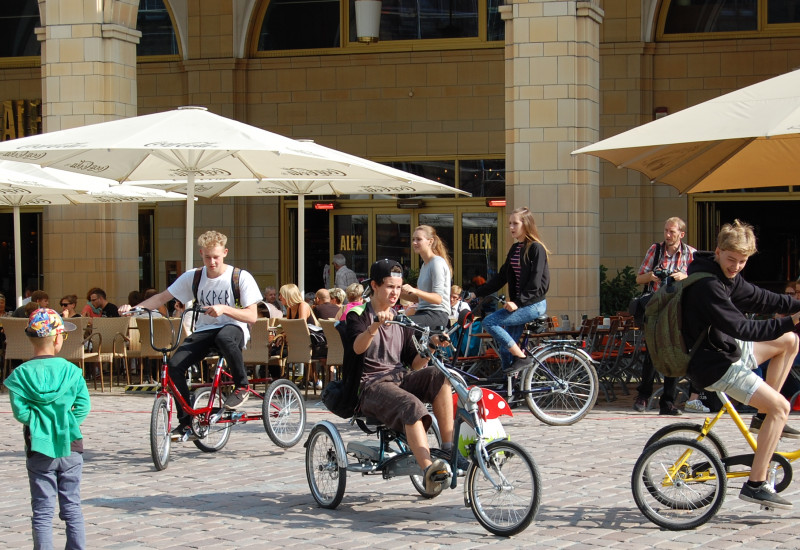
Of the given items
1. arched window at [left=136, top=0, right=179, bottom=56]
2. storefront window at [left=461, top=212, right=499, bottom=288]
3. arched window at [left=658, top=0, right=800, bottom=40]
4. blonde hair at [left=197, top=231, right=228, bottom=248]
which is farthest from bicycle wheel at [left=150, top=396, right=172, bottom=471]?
arched window at [left=136, top=0, right=179, bottom=56]

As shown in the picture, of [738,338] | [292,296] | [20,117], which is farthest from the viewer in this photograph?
[20,117]

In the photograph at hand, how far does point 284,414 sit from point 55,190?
255 inches

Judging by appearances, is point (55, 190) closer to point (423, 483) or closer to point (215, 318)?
point (215, 318)

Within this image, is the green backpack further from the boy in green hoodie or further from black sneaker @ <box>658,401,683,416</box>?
black sneaker @ <box>658,401,683,416</box>

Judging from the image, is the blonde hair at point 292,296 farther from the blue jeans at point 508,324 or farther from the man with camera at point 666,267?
the man with camera at point 666,267

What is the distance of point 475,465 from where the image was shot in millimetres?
6371

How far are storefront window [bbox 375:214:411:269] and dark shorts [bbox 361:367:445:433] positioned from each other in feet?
46.0

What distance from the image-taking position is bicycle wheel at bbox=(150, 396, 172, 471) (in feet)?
27.8

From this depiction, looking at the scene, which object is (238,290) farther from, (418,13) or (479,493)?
(418,13)

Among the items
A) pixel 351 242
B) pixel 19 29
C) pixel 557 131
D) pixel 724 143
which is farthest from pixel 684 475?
pixel 19 29

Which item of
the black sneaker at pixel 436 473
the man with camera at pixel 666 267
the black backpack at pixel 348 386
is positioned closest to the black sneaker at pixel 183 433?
the black backpack at pixel 348 386

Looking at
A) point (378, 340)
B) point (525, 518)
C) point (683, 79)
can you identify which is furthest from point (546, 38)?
point (525, 518)

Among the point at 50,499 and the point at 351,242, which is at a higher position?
the point at 351,242

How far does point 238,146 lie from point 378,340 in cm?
435
